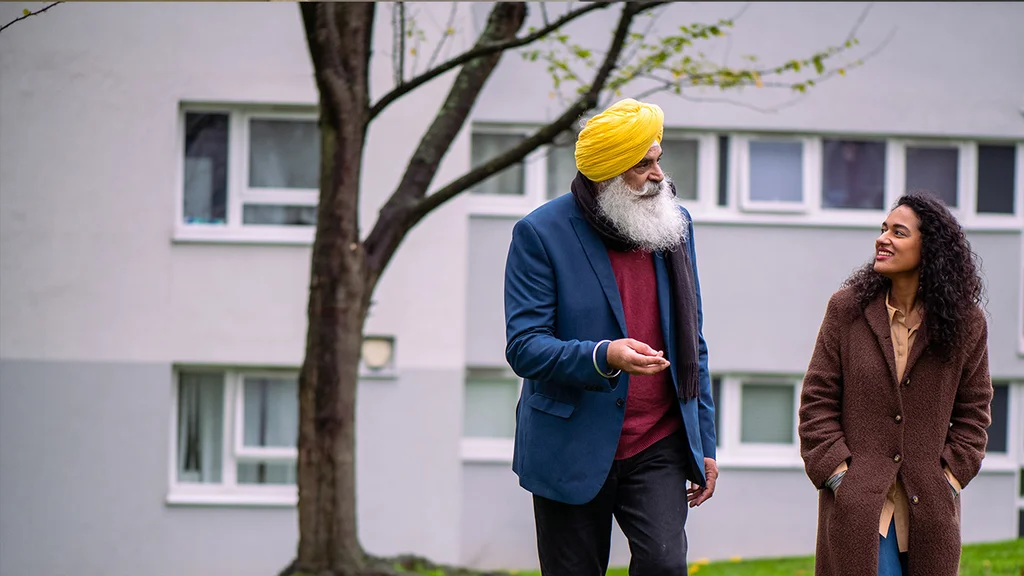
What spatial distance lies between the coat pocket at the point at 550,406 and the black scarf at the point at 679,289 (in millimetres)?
370

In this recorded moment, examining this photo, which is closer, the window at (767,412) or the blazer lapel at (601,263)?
the blazer lapel at (601,263)

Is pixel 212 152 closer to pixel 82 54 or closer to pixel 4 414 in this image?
pixel 82 54

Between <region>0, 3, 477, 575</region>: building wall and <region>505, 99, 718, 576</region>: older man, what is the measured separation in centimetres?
903

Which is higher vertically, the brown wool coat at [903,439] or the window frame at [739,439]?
the brown wool coat at [903,439]

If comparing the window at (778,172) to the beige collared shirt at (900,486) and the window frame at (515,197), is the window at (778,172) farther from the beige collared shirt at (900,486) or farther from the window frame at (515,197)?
the beige collared shirt at (900,486)

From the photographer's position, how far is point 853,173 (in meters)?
14.4

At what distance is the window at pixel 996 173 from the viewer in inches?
571

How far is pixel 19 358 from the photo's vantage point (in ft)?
41.9

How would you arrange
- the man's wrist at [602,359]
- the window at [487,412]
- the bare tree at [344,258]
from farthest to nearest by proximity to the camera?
the window at [487,412], the bare tree at [344,258], the man's wrist at [602,359]

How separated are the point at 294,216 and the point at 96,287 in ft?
7.20

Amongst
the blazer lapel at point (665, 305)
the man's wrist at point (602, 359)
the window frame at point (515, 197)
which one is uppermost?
the window frame at point (515, 197)

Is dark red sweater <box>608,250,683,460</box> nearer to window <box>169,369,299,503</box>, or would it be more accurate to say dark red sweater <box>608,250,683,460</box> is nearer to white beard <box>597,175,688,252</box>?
white beard <box>597,175,688,252</box>

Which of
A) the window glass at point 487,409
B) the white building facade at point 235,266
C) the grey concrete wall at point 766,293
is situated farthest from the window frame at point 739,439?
the window glass at point 487,409

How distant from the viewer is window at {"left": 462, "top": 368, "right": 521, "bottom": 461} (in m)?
14.1
